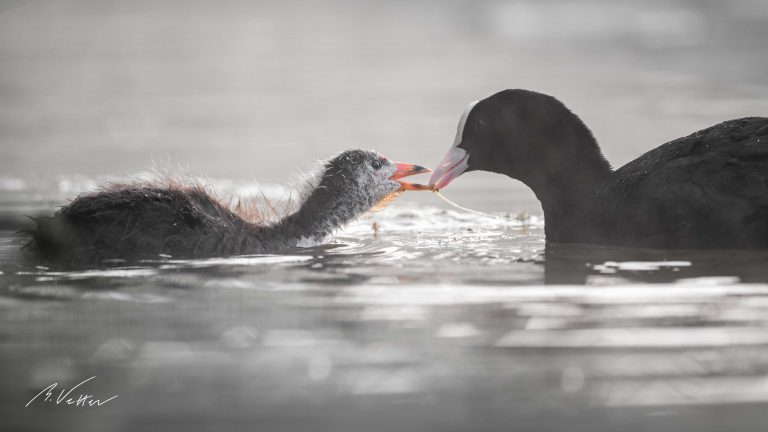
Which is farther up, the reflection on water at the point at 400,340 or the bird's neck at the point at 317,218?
the bird's neck at the point at 317,218

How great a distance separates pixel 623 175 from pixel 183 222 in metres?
2.64

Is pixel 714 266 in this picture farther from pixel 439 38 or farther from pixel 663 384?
pixel 439 38

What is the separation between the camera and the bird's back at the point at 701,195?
22.5 feet

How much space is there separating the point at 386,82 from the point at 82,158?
654cm

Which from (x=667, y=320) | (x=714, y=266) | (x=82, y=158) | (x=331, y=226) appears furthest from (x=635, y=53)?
(x=667, y=320)

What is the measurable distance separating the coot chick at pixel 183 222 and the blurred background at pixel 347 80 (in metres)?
1.70

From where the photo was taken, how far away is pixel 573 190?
7.69m

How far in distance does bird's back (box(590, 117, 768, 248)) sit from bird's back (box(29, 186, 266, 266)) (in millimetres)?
2319
